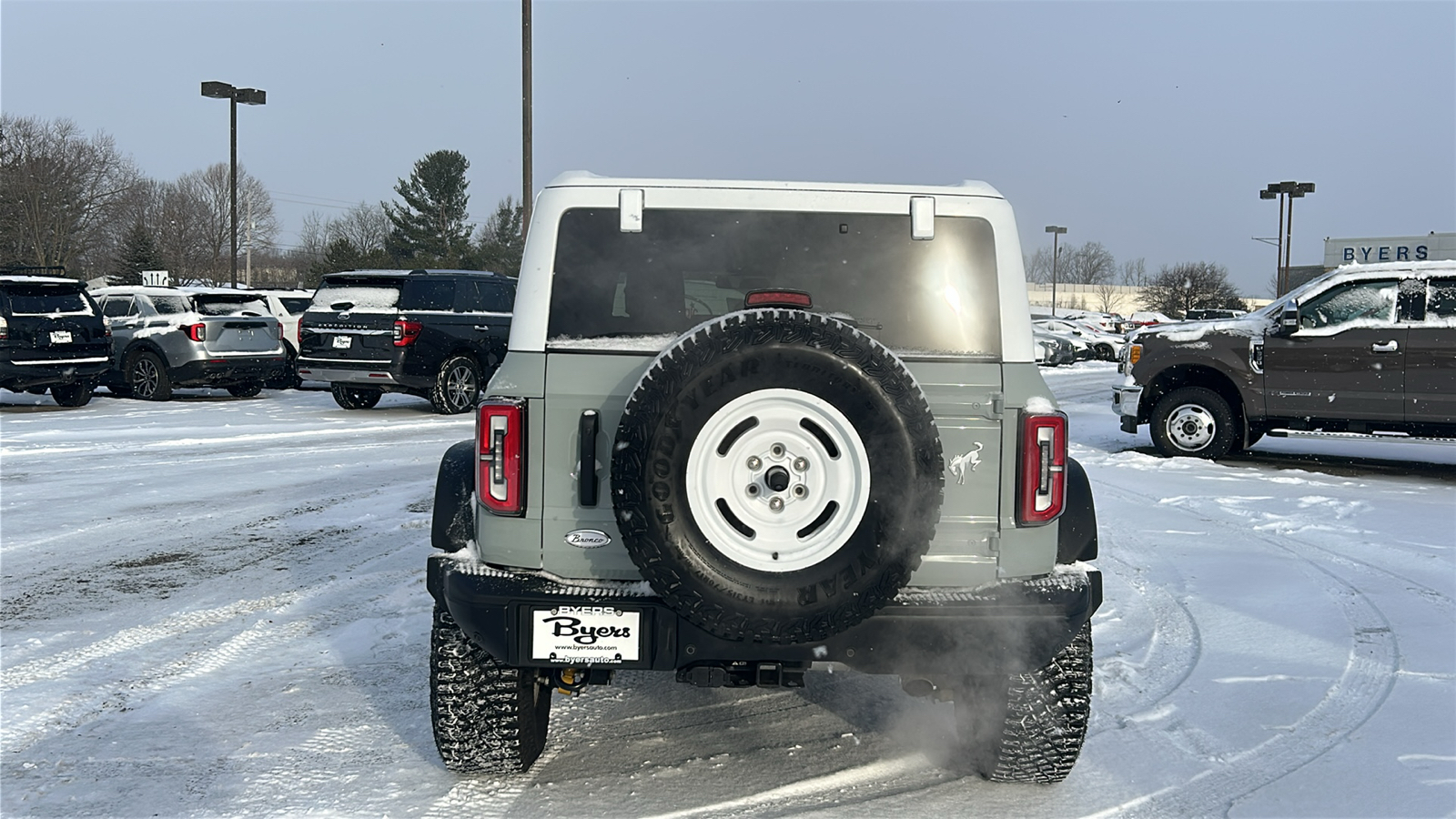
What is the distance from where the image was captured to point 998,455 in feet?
11.4

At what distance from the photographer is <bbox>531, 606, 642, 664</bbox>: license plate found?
3330 millimetres

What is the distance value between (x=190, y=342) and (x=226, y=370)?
0.64 m

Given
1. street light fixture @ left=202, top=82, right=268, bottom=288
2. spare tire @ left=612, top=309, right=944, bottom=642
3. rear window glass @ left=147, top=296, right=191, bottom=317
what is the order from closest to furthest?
spare tire @ left=612, top=309, right=944, bottom=642 → rear window glass @ left=147, top=296, right=191, bottom=317 → street light fixture @ left=202, top=82, right=268, bottom=288

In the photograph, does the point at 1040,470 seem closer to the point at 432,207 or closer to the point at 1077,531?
the point at 1077,531

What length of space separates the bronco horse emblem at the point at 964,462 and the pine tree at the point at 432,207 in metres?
65.1

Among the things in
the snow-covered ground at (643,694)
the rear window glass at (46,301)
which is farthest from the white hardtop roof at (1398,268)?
the rear window glass at (46,301)

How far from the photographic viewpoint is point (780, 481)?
124 inches

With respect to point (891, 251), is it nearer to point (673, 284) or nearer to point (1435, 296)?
point (673, 284)

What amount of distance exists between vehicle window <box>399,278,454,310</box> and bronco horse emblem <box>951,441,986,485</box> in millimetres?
12706

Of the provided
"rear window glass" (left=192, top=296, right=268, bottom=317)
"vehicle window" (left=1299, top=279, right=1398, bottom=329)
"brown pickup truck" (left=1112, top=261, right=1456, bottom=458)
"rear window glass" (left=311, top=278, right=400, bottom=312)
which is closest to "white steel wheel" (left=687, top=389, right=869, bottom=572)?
"brown pickup truck" (left=1112, top=261, right=1456, bottom=458)

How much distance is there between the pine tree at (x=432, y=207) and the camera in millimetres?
66750

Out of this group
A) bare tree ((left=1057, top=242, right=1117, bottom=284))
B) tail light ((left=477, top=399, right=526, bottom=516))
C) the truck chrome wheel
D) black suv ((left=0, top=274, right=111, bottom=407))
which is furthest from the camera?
bare tree ((left=1057, top=242, right=1117, bottom=284))

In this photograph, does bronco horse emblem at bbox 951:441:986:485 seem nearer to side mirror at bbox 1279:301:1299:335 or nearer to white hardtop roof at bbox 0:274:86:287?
side mirror at bbox 1279:301:1299:335

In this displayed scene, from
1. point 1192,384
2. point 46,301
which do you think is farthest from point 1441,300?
point 46,301
